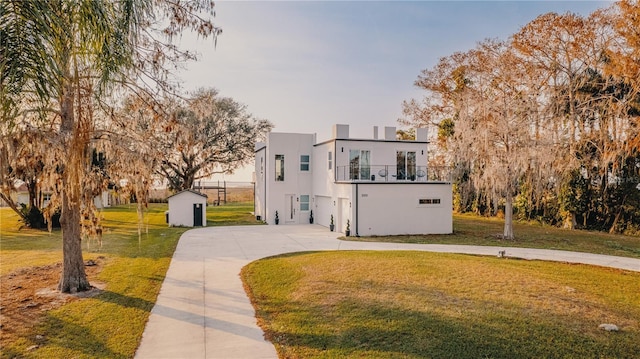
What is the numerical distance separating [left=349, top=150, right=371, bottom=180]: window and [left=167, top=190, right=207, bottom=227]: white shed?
8.82m

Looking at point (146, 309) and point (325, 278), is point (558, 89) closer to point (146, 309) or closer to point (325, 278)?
point (325, 278)

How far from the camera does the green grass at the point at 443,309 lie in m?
5.61

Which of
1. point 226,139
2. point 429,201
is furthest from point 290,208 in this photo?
point 226,139

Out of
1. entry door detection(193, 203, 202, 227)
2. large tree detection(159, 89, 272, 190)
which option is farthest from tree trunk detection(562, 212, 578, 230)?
large tree detection(159, 89, 272, 190)

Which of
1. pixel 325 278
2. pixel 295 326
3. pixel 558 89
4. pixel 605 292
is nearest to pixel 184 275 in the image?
pixel 325 278

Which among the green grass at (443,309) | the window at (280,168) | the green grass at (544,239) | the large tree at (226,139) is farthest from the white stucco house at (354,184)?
the green grass at (443,309)

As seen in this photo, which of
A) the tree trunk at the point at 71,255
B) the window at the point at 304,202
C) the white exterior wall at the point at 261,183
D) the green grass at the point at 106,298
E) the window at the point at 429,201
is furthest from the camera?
the white exterior wall at the point at 261,183

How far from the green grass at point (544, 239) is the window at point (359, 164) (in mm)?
3939

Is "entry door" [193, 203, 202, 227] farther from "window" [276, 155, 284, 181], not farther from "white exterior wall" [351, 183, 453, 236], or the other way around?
"white exterior wall" [351, 183, 453, 236]

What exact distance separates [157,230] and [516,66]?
2200 centimetres

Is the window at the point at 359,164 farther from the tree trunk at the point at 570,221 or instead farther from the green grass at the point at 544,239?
the tree trunk at the point at 570,221

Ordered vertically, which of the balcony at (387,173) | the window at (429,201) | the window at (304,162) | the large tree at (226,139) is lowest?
the window at (429,201)

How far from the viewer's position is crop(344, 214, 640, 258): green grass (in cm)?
1509

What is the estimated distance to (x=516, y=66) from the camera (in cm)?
2261
